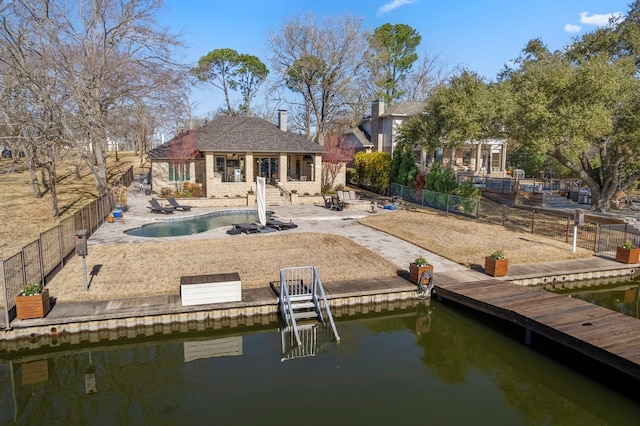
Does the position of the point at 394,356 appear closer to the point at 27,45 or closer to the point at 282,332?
the point at 282,332

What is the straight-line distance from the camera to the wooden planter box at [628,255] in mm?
14719

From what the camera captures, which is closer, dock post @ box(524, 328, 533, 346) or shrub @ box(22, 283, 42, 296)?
shrub @ box(22, 283, 42, 296)

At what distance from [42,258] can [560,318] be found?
12940mm

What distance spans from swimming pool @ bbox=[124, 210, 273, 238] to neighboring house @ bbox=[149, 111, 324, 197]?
159 inches

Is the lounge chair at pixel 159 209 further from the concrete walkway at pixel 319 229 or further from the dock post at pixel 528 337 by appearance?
the dock post at pixel 528 337

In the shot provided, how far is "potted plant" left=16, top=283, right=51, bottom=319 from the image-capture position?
372 inches

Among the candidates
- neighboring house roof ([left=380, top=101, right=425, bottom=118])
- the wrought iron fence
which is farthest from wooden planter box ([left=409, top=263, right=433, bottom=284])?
neighboring house roof ([left=380, top=101, right=425, bottom=118])

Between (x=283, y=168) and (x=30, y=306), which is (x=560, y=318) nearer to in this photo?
(x=30, y=306)

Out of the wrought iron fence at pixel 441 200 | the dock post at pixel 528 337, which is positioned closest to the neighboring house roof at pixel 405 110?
the wrought iron fence at pixel 441 200

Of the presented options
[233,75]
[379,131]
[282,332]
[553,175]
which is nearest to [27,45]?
[282,332]

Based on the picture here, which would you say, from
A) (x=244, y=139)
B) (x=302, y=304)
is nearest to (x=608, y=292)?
(x=302, y=304)

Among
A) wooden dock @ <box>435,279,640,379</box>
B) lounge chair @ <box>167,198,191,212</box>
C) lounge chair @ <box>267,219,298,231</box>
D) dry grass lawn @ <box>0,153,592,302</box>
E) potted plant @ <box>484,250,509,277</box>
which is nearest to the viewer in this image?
wooden dock @ <box>435,279,640,379</box>

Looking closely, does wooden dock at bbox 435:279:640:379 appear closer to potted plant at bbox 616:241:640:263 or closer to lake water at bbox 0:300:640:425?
lake water at bbox 0:300:640:425

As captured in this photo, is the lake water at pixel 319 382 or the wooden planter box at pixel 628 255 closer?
the lake water at pixel 319 382
